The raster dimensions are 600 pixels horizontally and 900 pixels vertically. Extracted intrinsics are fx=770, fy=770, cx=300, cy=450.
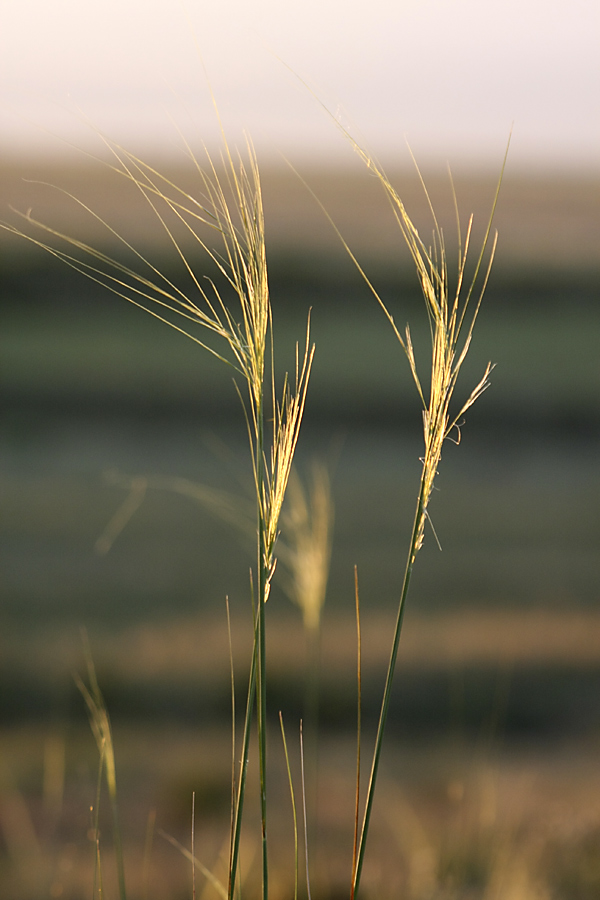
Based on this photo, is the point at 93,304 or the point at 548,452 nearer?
the point at 548,452

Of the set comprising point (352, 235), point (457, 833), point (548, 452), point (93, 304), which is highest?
point (352, 235)

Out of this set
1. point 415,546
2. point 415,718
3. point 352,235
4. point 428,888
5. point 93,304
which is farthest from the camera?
point 352,235

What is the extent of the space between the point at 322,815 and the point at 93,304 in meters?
5.19

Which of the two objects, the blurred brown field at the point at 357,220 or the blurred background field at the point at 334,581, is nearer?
the blurred background field at the point at 334,581

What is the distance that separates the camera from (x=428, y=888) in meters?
1.23

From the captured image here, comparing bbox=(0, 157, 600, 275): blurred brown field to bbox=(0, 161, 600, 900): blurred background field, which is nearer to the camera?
bbox=(0, 161, 600, 900): blurred background field

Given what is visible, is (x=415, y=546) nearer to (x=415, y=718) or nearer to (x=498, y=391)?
(x=415, y=718)

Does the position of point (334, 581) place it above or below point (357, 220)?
below

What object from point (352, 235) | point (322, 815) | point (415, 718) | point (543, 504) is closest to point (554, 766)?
point (415, 718)

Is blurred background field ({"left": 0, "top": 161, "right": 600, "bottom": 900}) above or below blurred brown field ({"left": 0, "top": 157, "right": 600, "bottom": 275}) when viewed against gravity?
below

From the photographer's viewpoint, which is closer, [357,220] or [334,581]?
[334,581]

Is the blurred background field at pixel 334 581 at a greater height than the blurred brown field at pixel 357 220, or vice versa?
the blurred brown field at pixel 357 220

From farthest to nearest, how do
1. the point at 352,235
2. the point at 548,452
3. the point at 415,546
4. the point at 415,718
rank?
the point at 352,235
the point at 548,452
the point at 415,718
the point at 415,546

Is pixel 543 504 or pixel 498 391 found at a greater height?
pixel 498 391
